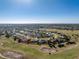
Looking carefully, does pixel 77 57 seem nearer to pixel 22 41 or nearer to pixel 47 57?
pixel 47 57

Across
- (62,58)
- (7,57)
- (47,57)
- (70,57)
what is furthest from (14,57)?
(70,57)

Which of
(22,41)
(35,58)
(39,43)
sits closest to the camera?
(35,58)

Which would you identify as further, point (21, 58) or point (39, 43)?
point (39, 43)

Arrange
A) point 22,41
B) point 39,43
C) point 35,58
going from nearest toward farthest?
point 35,58, point 39,43, point 22,41

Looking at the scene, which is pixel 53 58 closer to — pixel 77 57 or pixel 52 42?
pixel 77 57

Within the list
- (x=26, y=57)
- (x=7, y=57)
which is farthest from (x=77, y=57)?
(x=7, y=57)

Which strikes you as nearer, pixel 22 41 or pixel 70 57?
pixel 70 57

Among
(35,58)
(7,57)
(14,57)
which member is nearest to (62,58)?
(35,58)
